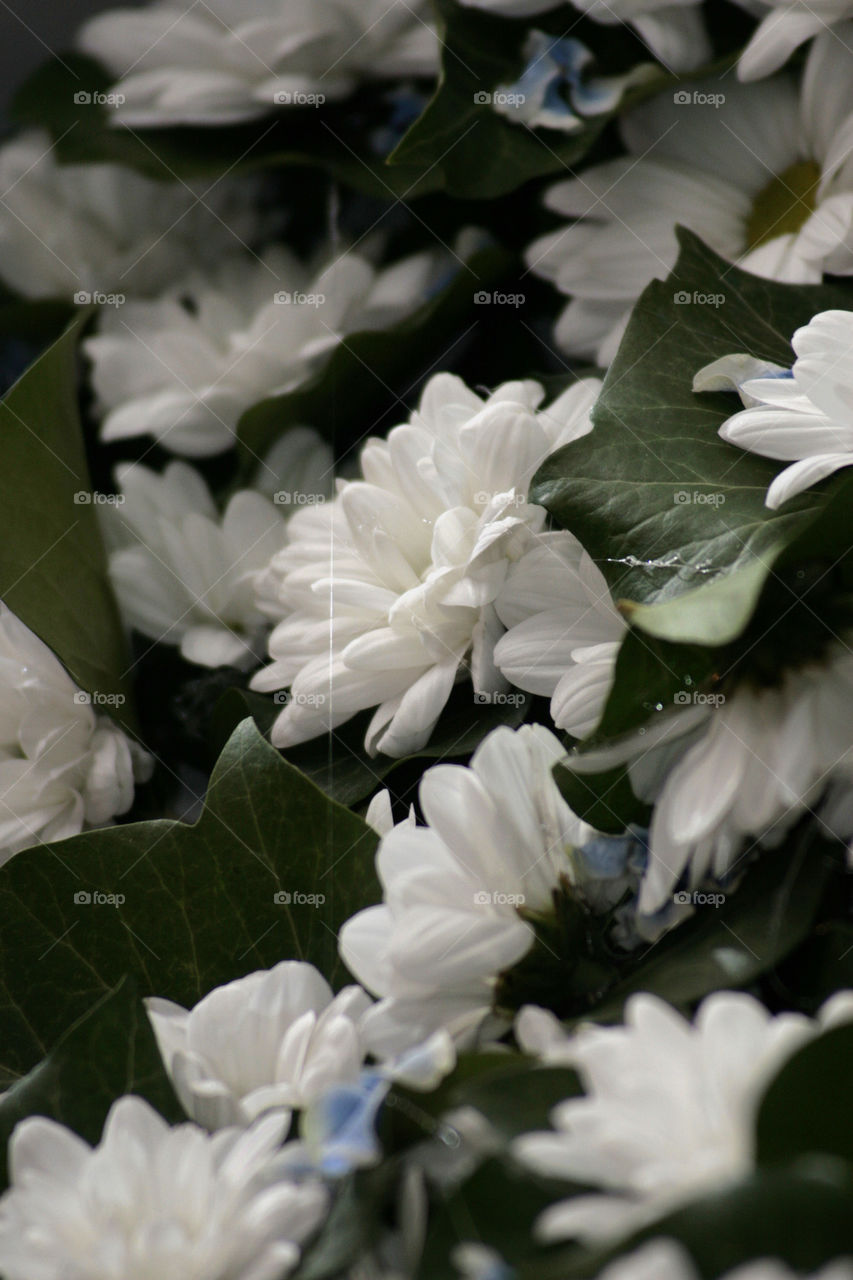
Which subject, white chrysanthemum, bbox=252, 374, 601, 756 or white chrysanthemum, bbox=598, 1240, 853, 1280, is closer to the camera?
white chrysanthemum, bbox=598, 1240, 853, 1280

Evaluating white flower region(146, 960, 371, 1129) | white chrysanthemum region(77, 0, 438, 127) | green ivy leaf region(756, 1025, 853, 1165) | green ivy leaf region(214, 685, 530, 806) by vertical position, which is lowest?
green ivy leaf region(214, 685, 530, 806)

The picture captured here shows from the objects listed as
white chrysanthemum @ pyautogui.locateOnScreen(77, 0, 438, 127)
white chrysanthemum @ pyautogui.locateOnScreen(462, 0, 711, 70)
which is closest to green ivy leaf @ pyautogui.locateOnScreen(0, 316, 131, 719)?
white chrysanthemum @ pyautogui.locateOnScreen(77, 0, 438, 127)

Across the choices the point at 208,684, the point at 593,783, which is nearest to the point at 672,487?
the point at 593,783

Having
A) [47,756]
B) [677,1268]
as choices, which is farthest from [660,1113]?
[47,756]

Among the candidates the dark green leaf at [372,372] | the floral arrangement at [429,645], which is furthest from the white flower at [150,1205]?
the dark green leaf at [372,372]

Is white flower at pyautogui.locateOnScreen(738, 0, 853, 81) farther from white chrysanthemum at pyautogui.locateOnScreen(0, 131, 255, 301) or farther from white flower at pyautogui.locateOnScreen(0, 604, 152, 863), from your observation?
white flower at pyautogui.locateOnScreen(0, 604, 152, 863)

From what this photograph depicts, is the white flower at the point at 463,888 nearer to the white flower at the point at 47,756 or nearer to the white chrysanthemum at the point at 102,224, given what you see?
the white flower at the point at 47,756
